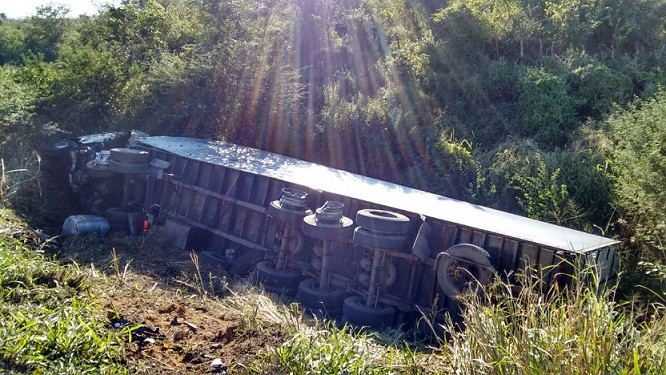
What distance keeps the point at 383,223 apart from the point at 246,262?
2.64 metres

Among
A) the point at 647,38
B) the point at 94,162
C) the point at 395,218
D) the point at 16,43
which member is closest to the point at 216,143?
the point at 94,162

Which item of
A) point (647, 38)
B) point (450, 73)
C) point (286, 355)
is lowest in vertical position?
point (286, 355)

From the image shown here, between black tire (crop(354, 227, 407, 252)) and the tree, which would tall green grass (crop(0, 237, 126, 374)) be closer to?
black tire (crop(354, 227, 407, 252))

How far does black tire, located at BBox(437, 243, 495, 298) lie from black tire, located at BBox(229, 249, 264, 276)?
299cm

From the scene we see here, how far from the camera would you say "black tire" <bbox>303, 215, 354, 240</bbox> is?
7375mm

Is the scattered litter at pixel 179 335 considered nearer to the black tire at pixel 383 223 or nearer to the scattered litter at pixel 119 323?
the scattered litter at pixel 119 323

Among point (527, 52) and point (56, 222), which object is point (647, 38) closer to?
point (527, 52)

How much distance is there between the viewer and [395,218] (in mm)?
7086

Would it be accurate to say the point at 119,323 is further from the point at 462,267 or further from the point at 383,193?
the point at 383,193

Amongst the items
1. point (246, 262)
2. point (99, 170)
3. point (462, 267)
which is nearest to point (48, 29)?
point (99, 170)

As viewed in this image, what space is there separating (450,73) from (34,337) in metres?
9.80

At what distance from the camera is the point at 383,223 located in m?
6.96

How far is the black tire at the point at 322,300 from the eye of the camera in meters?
7.54

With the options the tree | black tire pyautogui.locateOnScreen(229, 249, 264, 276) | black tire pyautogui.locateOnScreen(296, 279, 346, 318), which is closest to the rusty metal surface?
black tire pyautogui.locateOnScreen(229, 249, 264, 276)
